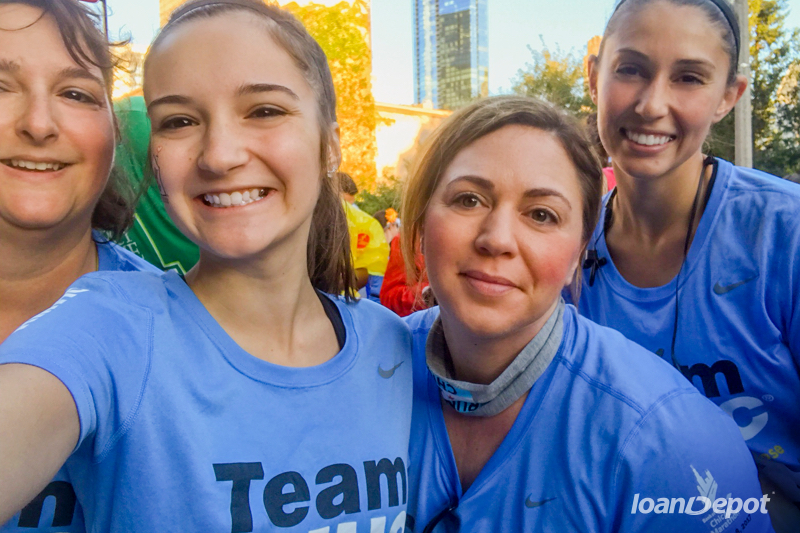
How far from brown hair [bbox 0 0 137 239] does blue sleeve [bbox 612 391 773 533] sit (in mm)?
1711

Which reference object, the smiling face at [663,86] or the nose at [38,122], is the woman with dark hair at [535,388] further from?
the nose at [38,122]

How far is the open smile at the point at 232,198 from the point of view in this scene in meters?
1.53

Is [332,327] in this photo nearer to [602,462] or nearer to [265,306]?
[265,306]

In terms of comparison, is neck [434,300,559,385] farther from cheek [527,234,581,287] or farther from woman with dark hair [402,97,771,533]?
cheek [527,234,581,287]

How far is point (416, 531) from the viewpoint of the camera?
1775mm

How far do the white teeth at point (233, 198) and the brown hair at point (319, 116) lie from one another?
0.81 ft

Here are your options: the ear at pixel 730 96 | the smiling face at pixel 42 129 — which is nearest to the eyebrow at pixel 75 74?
the smiling face at pixel 42 129

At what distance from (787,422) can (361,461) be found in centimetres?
149

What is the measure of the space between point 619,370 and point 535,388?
0.22 m

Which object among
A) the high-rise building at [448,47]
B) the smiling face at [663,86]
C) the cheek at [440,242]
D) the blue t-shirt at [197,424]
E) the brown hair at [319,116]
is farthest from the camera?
the high-rise building at [448,47]

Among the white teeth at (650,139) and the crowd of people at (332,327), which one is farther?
the white teeth at (650,139)

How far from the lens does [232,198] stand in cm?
153

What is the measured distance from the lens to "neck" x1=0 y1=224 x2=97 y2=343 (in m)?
1.83

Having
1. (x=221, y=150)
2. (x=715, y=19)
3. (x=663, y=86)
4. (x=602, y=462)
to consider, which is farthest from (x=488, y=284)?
(x=715, y=19)
